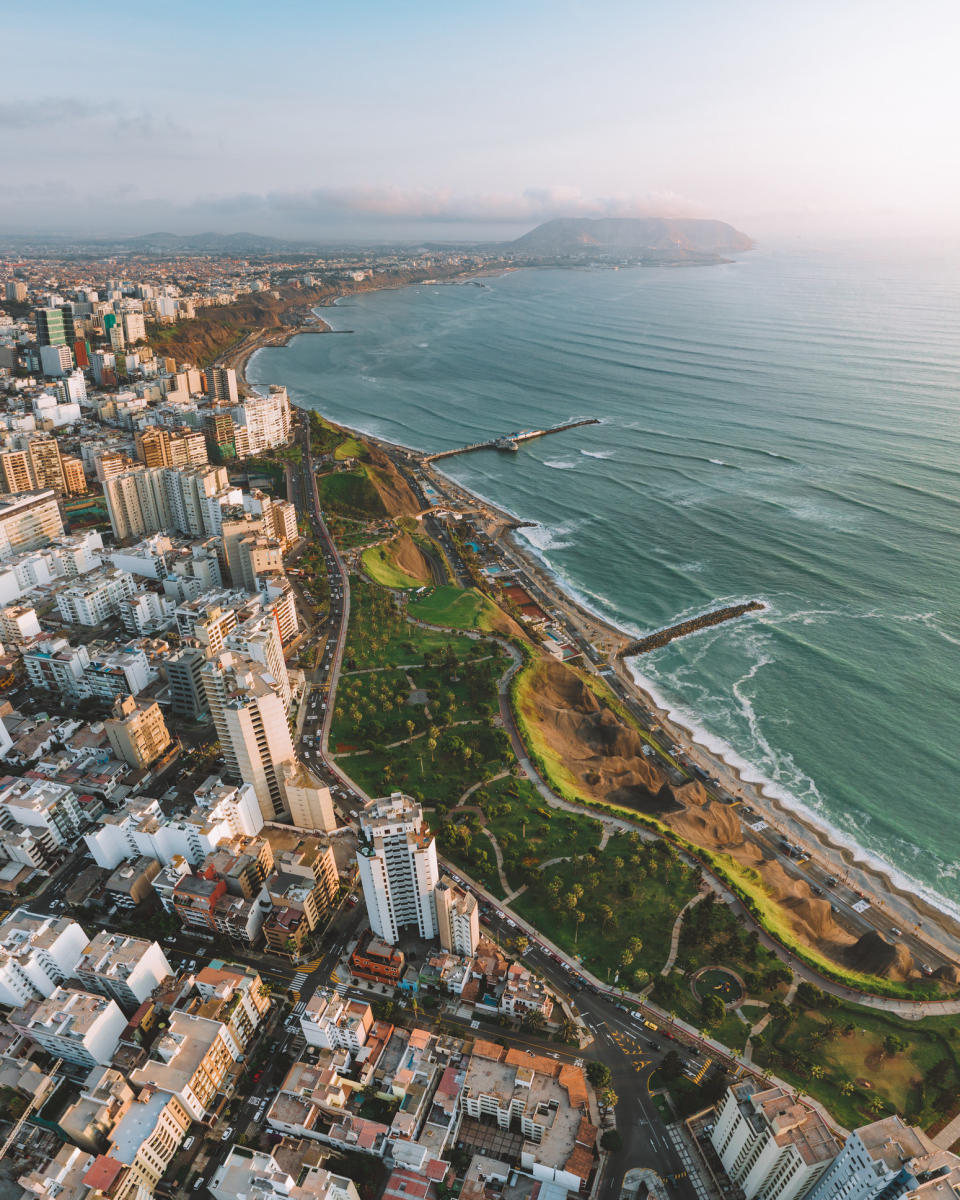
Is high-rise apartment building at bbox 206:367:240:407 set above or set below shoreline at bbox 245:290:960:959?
above

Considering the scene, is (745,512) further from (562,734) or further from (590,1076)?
(590,1076)

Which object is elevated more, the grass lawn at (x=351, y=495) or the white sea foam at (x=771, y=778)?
the grass lawn at (x=351, y=495)

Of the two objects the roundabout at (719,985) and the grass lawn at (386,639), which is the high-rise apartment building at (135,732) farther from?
the roundabout at (719,985)

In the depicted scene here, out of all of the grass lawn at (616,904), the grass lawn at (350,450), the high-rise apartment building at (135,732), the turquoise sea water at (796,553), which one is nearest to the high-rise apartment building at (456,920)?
the grass lawn at (616,904)

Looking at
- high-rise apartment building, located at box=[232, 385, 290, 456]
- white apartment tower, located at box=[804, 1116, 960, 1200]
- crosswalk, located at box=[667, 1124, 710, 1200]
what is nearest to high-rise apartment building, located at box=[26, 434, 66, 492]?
high-rise apartment building, located at box=[232, 385, 290, 456]

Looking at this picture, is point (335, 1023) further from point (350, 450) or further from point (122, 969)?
point (350, 450)

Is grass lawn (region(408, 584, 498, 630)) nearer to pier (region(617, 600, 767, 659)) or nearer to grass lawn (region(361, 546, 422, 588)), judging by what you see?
grass lawn (region(361, 546, 422, 588))

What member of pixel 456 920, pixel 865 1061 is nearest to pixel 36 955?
pixel 456 920
